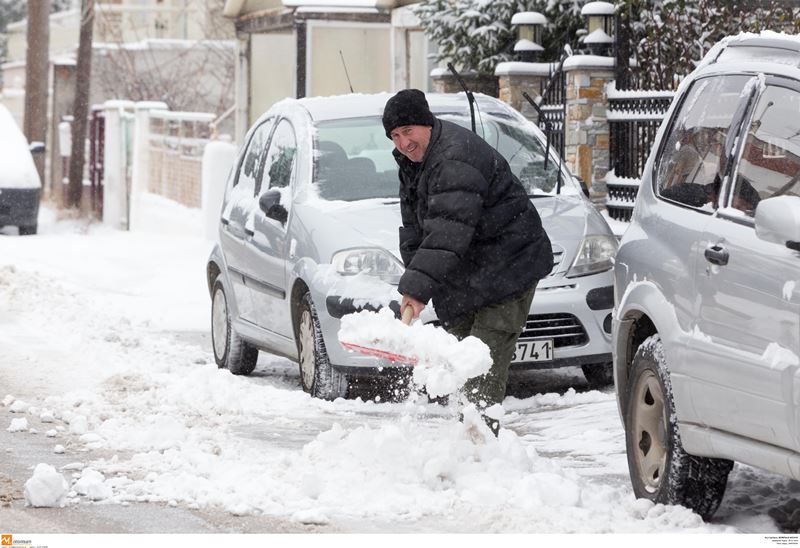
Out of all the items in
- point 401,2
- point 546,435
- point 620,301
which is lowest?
point 546,435

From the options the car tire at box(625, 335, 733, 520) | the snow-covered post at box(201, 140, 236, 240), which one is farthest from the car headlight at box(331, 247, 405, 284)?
the snow-covered post at box(201, 140, 236, 240)

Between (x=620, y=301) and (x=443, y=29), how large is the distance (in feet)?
39.8

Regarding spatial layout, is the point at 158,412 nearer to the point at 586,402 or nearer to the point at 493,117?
the point at 586,402

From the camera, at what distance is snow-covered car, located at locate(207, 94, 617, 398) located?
32.6ft

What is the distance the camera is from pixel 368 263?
32.7 feet

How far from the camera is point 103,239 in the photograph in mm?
25469

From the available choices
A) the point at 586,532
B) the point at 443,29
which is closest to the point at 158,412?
the point at 586,532

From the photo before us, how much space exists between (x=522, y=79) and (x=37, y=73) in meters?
16.7

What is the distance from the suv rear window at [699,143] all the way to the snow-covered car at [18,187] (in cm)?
1884

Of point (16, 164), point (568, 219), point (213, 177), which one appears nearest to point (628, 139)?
point (568, 219)

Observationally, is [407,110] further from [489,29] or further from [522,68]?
[489,29]

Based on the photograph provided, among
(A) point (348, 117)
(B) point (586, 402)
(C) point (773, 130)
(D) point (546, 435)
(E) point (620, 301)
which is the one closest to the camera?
(C) point (773, 130)

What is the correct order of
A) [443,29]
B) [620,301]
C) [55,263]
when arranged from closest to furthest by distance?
[620,301] < [443,29] < [55,263]

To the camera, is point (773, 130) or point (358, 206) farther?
point (358, 206)
